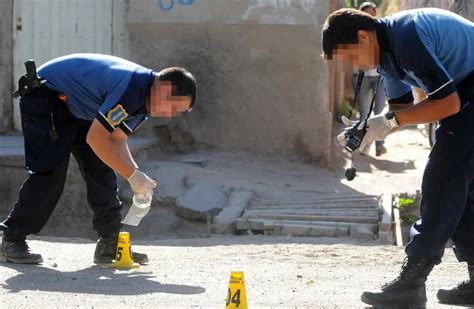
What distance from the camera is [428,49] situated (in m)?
4.07

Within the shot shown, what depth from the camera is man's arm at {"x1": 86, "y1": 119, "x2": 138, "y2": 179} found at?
5082 mm

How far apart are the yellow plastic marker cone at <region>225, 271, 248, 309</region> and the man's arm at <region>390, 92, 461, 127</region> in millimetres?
1047

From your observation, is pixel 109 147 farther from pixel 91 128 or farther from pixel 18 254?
pixel 18 254

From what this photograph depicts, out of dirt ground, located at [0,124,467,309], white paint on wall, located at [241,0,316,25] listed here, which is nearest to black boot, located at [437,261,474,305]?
dirt ground, located at [0,124,467,309]

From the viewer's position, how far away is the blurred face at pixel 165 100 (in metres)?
5.16

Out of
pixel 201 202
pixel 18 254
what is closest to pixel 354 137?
pixel 18 254

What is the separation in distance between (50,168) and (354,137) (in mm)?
2097

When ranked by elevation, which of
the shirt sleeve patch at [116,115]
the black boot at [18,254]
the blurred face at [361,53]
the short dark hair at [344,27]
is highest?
the short dark hair at [344,27]

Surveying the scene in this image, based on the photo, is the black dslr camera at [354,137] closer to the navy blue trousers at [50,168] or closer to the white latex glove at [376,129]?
the white latex glove at [376,129]

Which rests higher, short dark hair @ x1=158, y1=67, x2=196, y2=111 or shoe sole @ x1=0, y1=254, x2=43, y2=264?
short dark hair @ x1=158, y1=67, x2=196, y2=111

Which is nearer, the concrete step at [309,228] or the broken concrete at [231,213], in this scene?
the concrete step at [309,228]

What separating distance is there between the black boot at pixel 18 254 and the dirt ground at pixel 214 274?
0.06m

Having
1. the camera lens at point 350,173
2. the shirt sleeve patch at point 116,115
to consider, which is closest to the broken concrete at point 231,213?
the shirt sleeve patch at point 116,115

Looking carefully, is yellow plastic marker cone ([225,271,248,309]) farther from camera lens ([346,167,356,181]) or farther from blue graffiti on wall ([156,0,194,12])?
blue graffiti on wall ([156,0,194,12])
